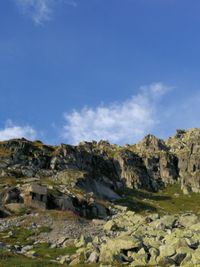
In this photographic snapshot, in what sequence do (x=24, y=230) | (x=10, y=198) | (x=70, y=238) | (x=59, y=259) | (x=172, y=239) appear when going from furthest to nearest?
(x=10, y=198)
(x=24, y=230)
(x=70, y=238)
(x=172, y=239)
(x=59, y=259)

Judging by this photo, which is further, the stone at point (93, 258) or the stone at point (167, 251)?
the stone at point (167, 251)

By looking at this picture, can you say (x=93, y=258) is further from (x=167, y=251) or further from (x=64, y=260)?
(x=167, y=251)

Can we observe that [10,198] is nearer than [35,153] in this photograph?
Yes

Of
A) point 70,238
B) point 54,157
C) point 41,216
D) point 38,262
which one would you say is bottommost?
point 38,262

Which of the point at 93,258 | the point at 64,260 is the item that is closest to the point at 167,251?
the point at 93,258

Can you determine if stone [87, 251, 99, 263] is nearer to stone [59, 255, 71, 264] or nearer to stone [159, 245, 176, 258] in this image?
stone [59, 255, 71, 264]

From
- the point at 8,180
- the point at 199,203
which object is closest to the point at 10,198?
the point at 8,180

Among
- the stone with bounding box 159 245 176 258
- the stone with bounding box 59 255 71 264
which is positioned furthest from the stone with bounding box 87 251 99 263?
the stone with bounding box 159 245 176 258

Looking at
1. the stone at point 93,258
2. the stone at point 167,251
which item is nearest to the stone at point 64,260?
the stone at point 93,258

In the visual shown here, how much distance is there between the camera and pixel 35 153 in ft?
597

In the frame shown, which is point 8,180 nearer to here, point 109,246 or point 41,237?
point 41,237

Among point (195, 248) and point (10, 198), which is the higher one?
point (10, 198)

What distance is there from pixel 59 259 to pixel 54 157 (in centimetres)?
14126

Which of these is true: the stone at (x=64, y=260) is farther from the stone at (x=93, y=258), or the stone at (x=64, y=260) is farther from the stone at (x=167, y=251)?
the stone at (x=167, y=251)
